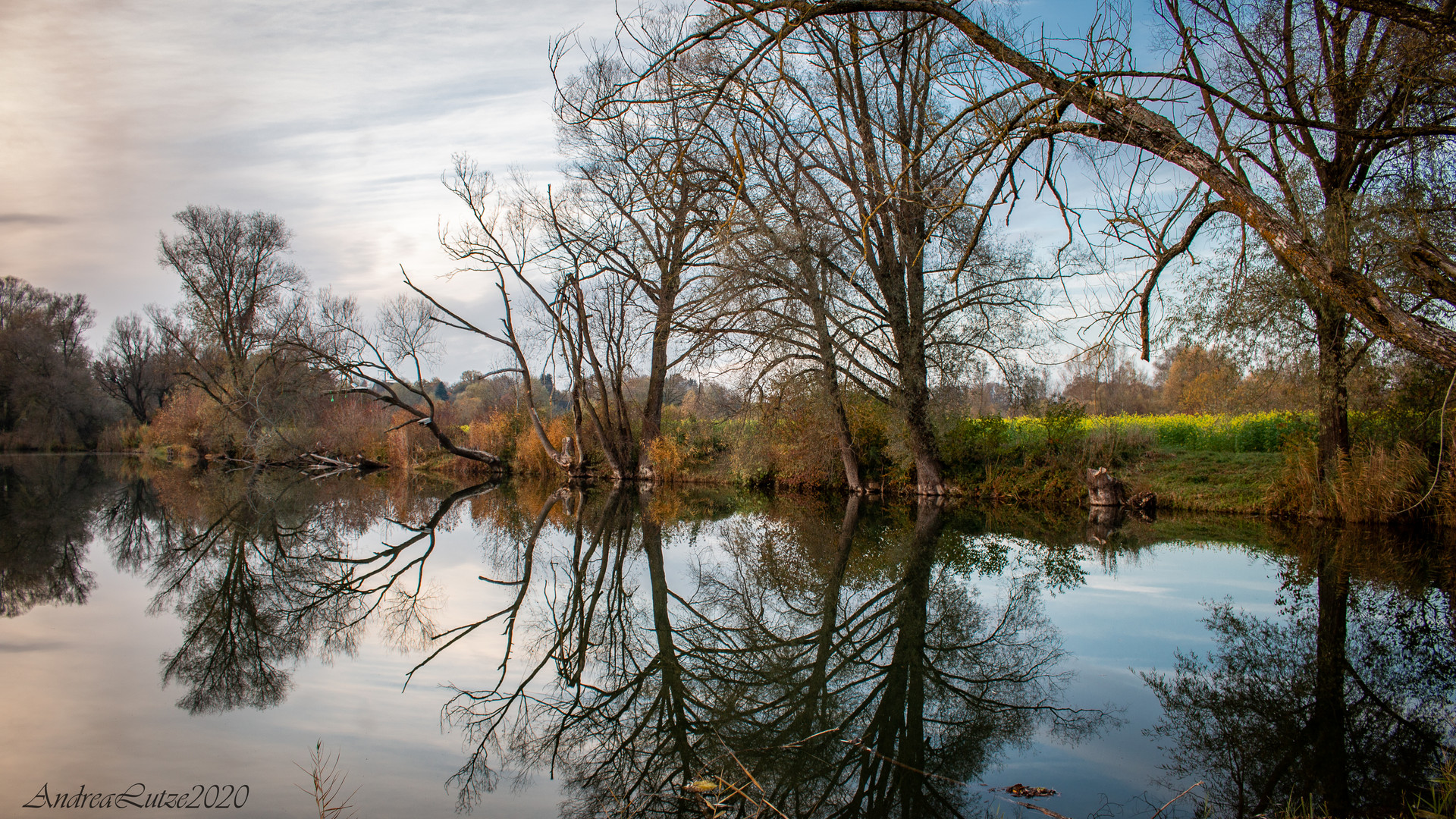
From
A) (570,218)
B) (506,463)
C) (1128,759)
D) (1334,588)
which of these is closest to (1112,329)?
(1128,759)

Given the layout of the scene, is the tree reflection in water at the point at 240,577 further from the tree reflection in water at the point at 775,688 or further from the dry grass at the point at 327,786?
the tree reflection in water at the point at 775,688

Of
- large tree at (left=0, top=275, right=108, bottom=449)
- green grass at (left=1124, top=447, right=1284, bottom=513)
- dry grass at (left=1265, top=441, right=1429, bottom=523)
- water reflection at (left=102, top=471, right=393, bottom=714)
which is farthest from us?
large tree at (left=0, top=275, right=108, bottom=449)

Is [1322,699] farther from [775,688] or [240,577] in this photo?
[240,577]

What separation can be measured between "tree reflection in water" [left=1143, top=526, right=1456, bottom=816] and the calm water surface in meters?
0.02

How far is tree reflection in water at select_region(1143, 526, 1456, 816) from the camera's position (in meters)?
3.36

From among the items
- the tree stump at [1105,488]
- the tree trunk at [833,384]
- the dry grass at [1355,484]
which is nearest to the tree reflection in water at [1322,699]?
the dry grass at [1355,484]

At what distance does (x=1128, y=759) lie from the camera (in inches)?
146

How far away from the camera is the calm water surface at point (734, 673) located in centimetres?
351

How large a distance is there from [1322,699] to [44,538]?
14.8 metres

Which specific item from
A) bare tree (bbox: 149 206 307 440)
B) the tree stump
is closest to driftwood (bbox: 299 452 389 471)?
bare tree (bbox: 149 206 307 440)

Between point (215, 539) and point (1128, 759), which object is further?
point (215, 539)

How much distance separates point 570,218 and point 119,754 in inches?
788

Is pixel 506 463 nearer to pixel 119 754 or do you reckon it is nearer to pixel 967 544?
pixel 967 544

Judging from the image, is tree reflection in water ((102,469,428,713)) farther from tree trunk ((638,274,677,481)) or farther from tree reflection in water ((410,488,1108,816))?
tree trunk ((638,274,677,481))
